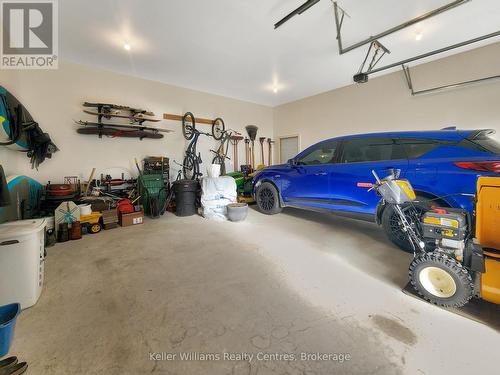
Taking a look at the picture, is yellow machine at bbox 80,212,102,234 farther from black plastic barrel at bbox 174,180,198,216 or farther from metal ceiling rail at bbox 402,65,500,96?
metal ceiling rail at bbox 402,65,500,96

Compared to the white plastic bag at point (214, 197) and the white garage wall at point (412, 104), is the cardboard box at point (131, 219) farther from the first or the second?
the white garage wall at point (412, 104)

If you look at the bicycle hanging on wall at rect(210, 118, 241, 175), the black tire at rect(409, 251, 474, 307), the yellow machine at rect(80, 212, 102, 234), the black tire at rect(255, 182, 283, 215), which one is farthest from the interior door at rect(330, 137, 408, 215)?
the yellow machine at rect(80, 212, 102, 234)

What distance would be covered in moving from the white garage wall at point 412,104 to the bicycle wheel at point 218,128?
8.28ft

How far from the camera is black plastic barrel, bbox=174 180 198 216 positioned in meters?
4.04

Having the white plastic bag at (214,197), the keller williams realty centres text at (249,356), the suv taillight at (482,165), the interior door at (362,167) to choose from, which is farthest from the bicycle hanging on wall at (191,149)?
the suv taillight at (482,165)

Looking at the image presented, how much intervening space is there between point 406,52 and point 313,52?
1698 mm

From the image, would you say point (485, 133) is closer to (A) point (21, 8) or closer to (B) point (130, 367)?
(B) point (130, 367)

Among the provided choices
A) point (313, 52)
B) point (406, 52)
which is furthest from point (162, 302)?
point (406, 52)

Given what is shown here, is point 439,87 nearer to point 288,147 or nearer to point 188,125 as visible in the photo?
point 288,147

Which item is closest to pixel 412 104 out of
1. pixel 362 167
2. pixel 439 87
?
pixel 439 87

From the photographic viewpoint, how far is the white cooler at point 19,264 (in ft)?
4.52

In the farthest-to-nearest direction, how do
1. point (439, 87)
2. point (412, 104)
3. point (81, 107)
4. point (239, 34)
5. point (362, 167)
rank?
point (412, 104), point (81, 107), point (439, 87), point (239, 34), point (362, 167)

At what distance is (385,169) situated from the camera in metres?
2.40

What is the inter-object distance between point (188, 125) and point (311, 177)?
3687 mm
